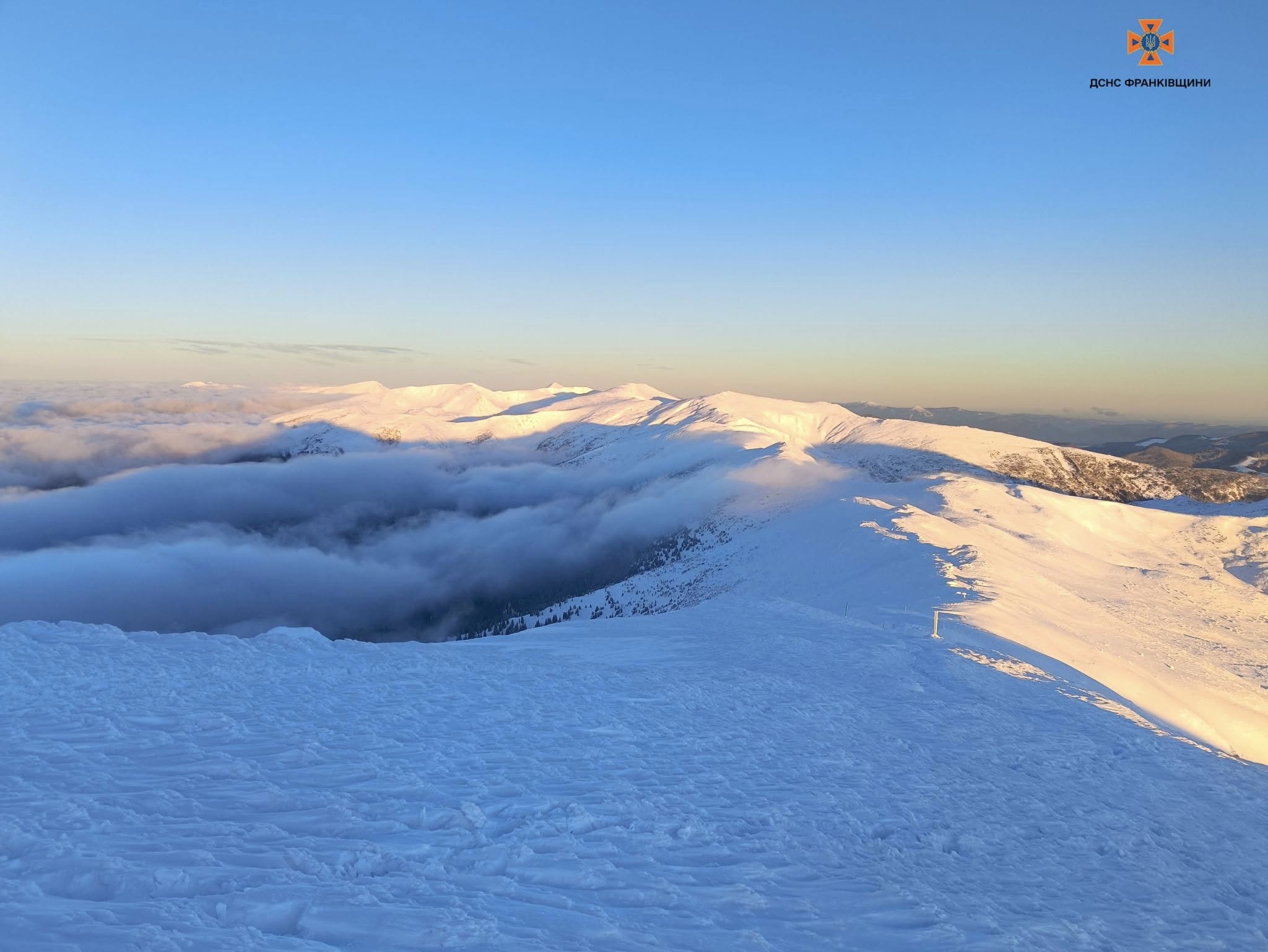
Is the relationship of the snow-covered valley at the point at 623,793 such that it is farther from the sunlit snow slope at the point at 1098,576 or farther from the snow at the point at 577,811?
the sunlit snow slope at the point at 1098,576

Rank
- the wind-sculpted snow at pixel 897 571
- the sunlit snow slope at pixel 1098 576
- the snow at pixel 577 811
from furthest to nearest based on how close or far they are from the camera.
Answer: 1. the wind-sculpted snow at pixel 897 571
2. the sunlit snow slope at pixel 1098 576
3. the snow at pixel 577 811

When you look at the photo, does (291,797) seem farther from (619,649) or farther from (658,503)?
(658,503)

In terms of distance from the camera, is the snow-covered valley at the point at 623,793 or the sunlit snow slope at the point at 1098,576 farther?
the sunlit snow slope at the point at 1098,576

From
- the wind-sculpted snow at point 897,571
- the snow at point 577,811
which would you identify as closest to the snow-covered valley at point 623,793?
the snow at point 577,811

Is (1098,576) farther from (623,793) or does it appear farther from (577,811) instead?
(577,811)

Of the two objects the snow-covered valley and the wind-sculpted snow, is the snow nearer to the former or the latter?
the snow-covered valley

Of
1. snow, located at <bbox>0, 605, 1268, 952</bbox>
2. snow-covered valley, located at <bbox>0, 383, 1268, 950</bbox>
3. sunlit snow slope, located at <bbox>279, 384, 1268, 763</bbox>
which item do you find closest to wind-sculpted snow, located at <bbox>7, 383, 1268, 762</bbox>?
sunlit snow slope, located at <bbox>279, 384, 1268, 763</bbox>

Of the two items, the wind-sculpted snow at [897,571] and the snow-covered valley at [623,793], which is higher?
the snow-covered valley at [623,793]

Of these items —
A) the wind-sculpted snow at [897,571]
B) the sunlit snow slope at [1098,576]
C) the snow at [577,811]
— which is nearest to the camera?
the snow at [577,811]

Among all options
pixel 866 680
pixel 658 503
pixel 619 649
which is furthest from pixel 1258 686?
pixel 658 503
